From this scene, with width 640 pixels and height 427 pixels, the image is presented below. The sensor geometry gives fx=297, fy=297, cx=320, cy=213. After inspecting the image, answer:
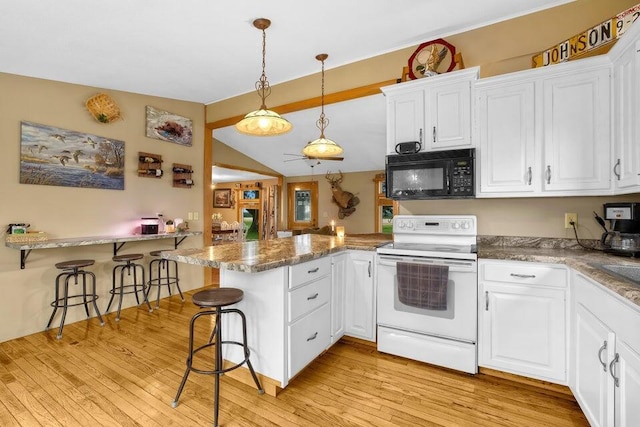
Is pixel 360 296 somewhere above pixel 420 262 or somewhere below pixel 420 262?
below

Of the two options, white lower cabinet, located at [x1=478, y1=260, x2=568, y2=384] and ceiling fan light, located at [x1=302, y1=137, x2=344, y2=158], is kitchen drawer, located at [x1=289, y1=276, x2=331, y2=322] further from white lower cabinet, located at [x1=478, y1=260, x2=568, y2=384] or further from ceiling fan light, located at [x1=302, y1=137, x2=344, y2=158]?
ceiling fan light, located at [x1=302, y1=137, x2=344, y2=158]

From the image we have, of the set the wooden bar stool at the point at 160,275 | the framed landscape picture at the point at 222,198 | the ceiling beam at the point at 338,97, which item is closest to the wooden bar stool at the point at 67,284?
the wooden bar stool at the point at 160,275

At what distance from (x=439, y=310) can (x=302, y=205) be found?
23.0 feet

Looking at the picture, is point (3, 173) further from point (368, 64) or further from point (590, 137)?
point (590, 137)

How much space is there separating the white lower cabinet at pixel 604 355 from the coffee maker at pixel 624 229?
0.44m

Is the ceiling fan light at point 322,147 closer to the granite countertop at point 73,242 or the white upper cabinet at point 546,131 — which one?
the white upper cabinet at point 546,131

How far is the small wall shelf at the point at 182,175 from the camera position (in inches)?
161

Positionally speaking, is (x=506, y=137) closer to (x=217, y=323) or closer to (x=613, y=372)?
(x=613, y=372)

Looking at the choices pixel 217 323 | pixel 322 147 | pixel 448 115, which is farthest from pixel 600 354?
pixel 322 147

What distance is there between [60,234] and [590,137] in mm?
4696

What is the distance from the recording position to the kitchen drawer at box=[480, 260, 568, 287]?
1.90 m

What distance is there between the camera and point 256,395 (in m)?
1.94

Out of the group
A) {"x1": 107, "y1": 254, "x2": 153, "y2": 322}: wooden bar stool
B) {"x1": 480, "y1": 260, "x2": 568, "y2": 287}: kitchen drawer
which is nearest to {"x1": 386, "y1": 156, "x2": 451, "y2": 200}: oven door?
{"x1": 480, "y1": 260, "x2": 568, "y2": 287}: kitchen drawer

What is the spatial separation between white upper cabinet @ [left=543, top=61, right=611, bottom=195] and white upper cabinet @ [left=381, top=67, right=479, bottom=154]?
Answer: 1.74ft
